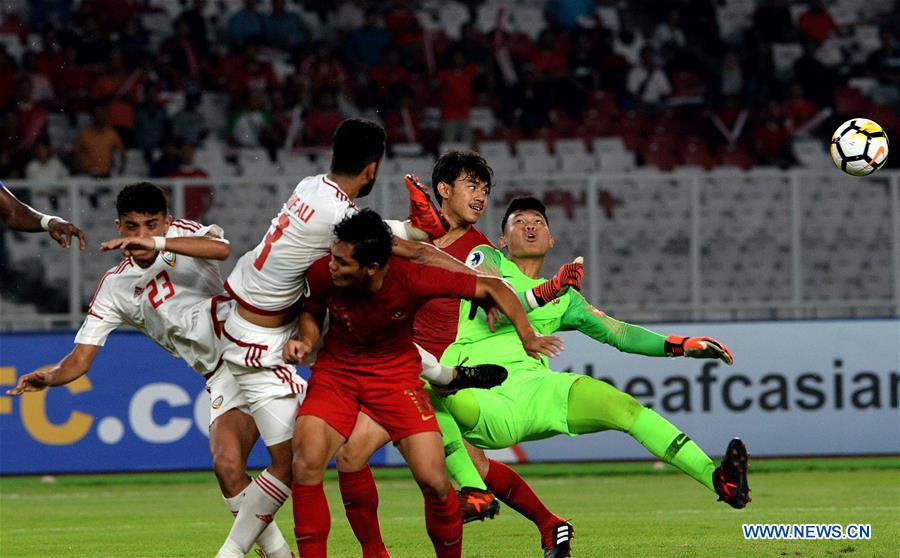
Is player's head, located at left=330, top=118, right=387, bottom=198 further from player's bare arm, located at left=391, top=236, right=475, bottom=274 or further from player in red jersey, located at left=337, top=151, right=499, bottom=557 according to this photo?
player's bare arm, located at left=391, top=236, right=475, bottom=274

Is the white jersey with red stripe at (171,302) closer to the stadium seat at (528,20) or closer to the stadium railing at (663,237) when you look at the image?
the stadium railing at (663,237)

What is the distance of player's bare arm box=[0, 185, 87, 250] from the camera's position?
27.1ft

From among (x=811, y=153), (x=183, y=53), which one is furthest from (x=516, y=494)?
(x=183, y=53)

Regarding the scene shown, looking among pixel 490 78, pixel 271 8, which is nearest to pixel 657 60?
pixel 490 78

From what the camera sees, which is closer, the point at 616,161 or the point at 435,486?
the point at 435,486

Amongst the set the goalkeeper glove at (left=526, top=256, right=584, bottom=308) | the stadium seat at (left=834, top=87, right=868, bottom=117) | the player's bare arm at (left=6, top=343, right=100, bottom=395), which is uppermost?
the stadium seat at (left=834, top=87, right=868, bottom=117)

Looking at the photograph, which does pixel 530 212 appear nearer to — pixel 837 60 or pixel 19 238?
pixel 19 238

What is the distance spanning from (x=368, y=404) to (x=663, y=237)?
8961mm

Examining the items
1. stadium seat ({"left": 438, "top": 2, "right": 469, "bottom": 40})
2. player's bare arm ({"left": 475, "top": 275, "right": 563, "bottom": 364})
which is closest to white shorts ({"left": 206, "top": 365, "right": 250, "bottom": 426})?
player's bare arm ({"left": 475, "top": 275, "right": 563, "bottom": 364})

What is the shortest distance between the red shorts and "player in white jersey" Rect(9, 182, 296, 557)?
425mm

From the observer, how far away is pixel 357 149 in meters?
7.13

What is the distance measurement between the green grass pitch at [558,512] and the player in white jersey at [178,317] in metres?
1.26

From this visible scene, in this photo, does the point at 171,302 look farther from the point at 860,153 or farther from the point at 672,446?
the point at 860,153

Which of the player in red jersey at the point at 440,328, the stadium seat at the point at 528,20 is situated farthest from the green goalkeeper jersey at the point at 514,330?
the stadium seat at the point at 528,20
